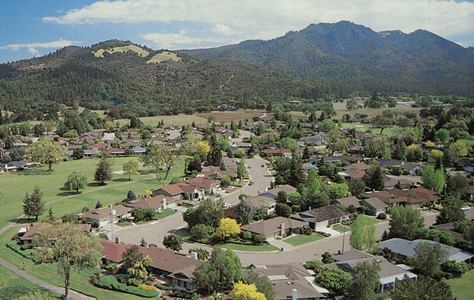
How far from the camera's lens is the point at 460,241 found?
3638 centimetres

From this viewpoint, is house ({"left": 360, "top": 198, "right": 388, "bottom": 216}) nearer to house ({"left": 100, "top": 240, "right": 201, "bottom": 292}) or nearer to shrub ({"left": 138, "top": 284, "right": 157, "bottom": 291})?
house ({"left": 100, "top": 240, "right": 201, "bottom": 292})

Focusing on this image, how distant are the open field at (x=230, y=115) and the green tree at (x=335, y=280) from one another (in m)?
96.4

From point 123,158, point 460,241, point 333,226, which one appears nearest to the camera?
point 460,241

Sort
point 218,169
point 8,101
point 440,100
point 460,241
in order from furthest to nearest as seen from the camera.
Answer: point 440,100
point 8,101
point 218,169
point 460,241

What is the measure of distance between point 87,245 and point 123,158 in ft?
164

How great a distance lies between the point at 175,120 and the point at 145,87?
45236mm

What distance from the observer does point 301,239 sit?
39.8 m

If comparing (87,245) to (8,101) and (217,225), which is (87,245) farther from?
(8,101)

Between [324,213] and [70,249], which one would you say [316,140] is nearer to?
[324,213]

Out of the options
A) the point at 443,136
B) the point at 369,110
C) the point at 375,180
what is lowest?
the point at 375,180

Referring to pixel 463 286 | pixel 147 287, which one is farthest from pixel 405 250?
pixel 147 287

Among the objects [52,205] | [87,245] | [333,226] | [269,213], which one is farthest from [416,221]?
[52,205]

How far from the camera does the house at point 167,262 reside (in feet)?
98.0

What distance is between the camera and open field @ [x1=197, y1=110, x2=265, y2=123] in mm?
127750
